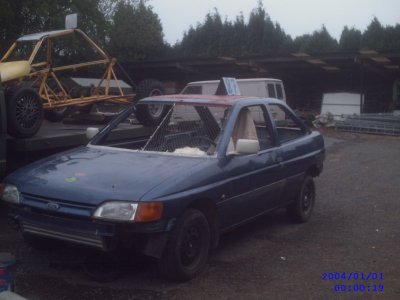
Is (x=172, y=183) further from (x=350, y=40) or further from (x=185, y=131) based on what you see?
(x=350, y=40)

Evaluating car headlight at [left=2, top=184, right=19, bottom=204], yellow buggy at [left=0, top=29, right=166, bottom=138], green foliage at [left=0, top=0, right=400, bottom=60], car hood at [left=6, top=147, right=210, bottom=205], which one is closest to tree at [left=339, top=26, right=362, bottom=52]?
green foliage at [left=0, top=0, right=400, bottom=60]

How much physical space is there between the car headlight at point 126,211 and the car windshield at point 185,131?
4.09 ft

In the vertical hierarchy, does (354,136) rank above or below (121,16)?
below

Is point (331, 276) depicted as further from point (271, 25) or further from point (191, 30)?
point (191, 30)

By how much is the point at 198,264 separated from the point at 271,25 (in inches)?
1372

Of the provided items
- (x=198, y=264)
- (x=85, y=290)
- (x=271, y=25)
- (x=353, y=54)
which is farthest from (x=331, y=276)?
(x=271, y=25)

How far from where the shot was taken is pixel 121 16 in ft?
130

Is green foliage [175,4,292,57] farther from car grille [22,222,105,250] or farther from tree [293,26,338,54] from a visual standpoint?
car grille [22,222,105,250]

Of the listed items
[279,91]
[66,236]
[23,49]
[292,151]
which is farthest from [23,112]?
[279,91]

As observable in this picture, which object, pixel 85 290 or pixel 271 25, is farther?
pixel 271 25

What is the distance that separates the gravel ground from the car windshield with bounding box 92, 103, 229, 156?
3.64ft

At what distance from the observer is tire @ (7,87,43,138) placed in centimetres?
540

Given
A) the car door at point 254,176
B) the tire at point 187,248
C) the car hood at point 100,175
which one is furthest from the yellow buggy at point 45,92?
the tire at point 187,248

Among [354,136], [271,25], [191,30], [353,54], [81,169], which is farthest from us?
[191,30]
